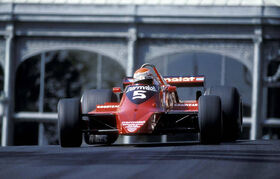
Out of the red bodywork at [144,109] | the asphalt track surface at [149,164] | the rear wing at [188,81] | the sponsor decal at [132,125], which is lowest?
the asphalt track surface at [149,164]

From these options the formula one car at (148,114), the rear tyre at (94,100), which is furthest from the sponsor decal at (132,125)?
the rear tyre at (94,100)

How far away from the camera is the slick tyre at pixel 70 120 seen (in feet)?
33.9

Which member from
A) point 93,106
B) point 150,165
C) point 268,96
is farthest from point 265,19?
point 150,165

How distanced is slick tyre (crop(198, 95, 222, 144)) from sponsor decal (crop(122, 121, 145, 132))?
2.80 feet

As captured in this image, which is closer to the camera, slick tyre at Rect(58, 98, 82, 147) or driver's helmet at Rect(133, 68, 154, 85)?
slick tyre at Rect(58, 98, 82, 147)

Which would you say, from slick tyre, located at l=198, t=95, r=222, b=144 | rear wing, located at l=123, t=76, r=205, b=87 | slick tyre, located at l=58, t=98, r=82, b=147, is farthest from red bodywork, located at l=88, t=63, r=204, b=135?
rear wing, located at l=123, t=76, r=205, b=87

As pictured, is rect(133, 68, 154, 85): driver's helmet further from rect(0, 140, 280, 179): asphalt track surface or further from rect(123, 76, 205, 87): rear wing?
rect(0, 140, 280, 179): asphalt track surface

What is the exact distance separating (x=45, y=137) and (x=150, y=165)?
62.8ft

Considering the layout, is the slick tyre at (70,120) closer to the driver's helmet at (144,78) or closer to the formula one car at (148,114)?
the formula one car at (148,114)

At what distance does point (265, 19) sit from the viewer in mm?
25250

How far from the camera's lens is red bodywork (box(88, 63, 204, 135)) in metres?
10.2

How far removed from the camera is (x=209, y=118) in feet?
32.8

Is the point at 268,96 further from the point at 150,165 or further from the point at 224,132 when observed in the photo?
the point at 150,165

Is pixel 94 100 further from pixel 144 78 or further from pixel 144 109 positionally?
pixel 144 109
